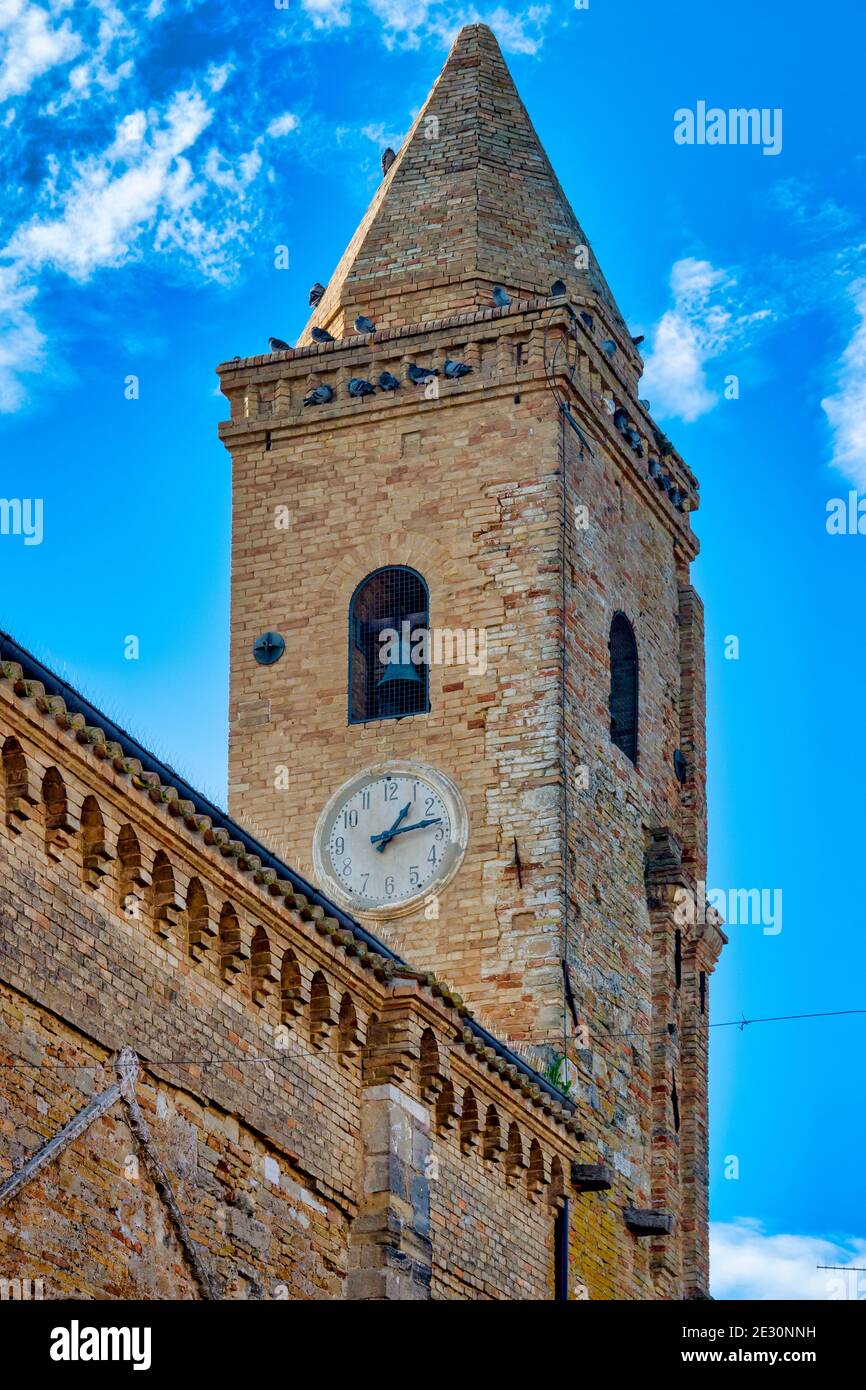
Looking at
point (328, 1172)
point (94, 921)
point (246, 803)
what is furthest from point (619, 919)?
point (94, 921)

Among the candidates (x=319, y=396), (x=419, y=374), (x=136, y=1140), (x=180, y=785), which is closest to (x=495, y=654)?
(x=419, y=374)

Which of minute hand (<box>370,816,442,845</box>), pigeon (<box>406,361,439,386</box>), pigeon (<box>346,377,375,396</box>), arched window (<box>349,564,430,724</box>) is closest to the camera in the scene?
minute hand (<box>370,816,442,845</box>)

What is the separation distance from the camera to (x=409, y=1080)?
25.5 metres

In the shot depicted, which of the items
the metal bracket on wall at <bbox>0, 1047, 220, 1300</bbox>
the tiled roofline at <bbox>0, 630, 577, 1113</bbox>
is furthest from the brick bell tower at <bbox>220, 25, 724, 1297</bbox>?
the metal bracket on wall at <bbox>0, 1047, 220, 1300</bbox>

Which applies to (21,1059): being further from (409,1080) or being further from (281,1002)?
(409,1080)

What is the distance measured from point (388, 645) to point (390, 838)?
2565 millimetres

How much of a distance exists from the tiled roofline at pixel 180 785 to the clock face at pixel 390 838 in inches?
194

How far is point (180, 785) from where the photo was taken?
22.7 m

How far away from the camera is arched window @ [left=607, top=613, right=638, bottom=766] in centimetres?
3597

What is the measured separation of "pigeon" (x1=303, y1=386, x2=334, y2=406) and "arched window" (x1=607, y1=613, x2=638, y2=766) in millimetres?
4463

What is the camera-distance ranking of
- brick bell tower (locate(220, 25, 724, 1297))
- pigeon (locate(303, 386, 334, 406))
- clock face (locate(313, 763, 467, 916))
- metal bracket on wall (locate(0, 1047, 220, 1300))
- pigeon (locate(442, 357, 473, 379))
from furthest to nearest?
pigeon (locate(303, 386, 334, 406))
pigeon (locate(442, 357, 473, 379))
clock face (locate(313, 763, 467, 916))
brick bell tower (locate(220, 25, 724, 1297))
metal bracket on wall (locate(0, 1047, 220, 1300))

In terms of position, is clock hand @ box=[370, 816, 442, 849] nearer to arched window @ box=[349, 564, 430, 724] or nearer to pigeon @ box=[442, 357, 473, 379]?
arched window @ box=[349, 564, 430, 724]

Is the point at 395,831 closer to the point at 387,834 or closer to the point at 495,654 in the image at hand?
the point at 387,834

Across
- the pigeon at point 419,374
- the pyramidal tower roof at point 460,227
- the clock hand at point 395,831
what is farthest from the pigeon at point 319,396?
the clock hand at point 395,831
